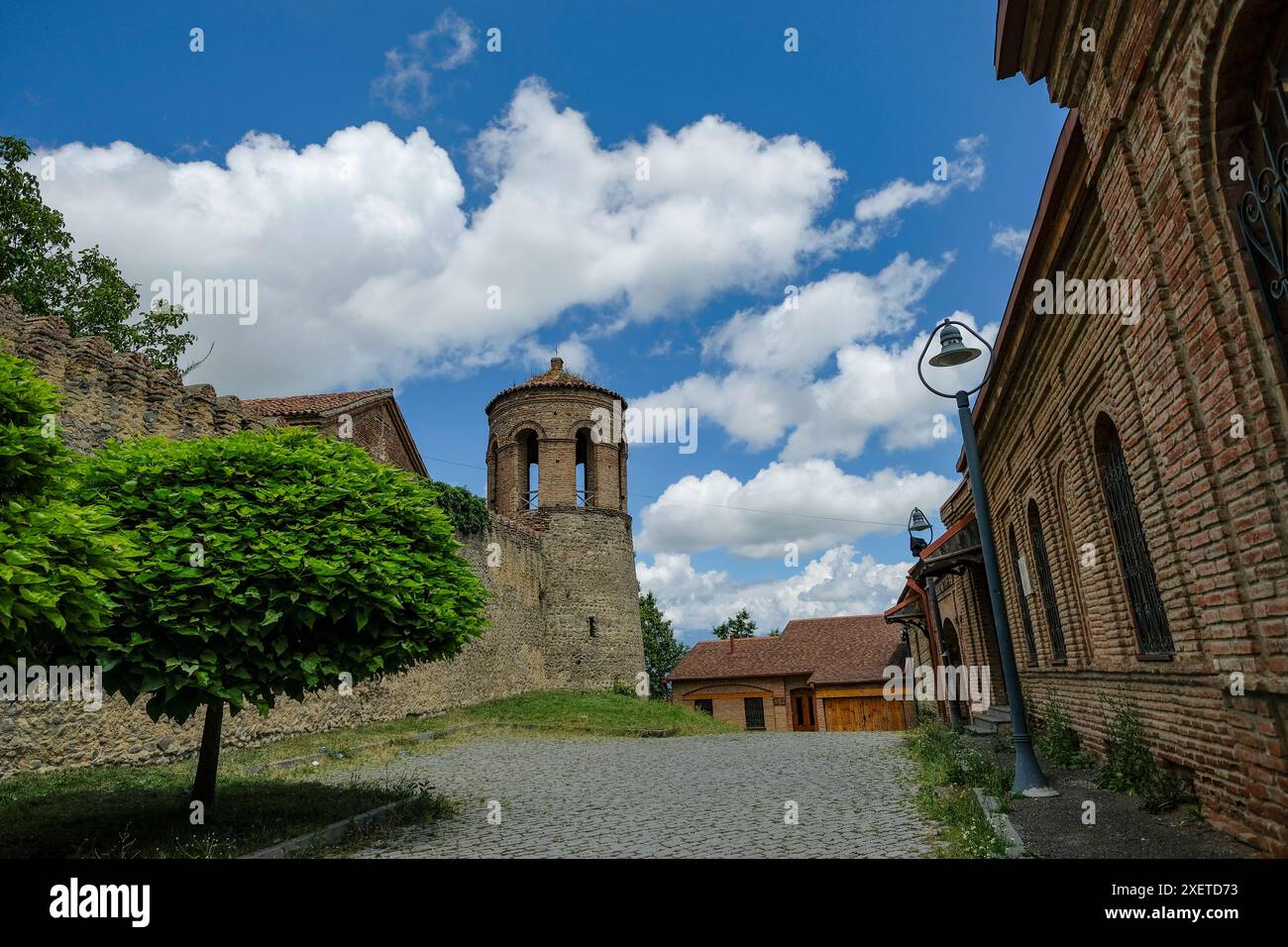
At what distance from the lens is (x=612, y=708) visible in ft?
73.6

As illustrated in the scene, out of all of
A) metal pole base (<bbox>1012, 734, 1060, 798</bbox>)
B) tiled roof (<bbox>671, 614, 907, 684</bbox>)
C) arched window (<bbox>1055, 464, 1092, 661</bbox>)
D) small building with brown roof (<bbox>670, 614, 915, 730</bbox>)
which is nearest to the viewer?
metal pole base (<bbox>1012, 734, 1060, 798</bbox>)

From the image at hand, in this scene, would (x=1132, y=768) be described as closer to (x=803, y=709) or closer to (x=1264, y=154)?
(x=1264, y=154)

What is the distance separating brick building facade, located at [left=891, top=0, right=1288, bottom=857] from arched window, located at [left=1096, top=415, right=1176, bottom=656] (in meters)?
0.03

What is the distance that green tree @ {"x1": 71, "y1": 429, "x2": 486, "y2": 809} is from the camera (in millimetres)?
5844

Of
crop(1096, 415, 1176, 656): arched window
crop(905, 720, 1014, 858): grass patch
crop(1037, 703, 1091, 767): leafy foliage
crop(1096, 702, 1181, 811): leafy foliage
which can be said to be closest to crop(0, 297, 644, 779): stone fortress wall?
crop(905, 720, 1014, 858): grass patch

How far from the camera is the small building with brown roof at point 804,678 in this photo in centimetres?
3434

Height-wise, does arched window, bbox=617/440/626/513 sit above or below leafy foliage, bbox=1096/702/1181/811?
above

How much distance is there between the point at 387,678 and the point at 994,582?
15207 mm

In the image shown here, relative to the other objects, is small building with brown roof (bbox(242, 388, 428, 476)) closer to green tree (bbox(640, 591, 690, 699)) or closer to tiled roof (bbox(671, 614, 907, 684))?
tiled roof (bbox(671, 614, 907, 684))

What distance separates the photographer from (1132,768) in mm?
6223

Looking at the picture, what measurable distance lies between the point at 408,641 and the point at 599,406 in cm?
2435
